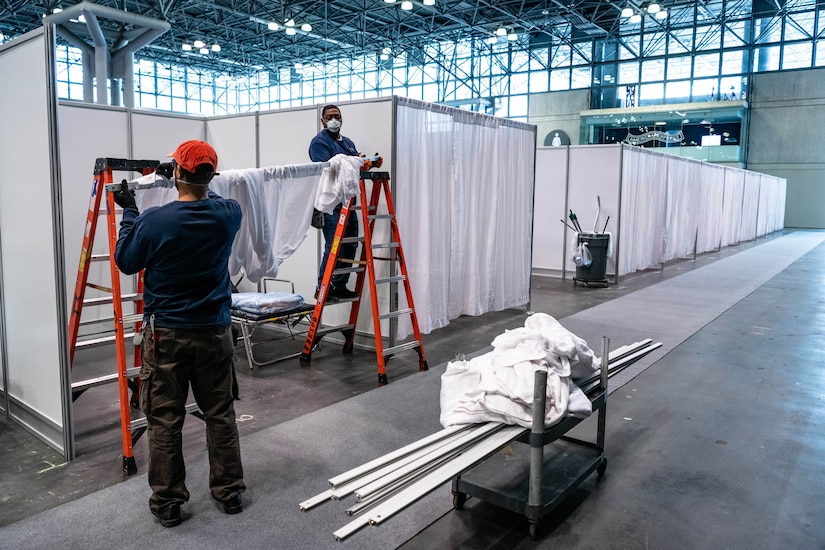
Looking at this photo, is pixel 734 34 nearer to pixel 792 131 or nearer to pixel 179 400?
pixel 792 131

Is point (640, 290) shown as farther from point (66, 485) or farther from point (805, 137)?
point (805, 137)

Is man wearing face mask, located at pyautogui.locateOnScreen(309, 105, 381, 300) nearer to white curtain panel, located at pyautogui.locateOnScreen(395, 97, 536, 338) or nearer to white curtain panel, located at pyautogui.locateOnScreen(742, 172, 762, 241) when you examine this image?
white curtain panel, located at pyautogui.locateOnScreen(395, 97, 536, 338)

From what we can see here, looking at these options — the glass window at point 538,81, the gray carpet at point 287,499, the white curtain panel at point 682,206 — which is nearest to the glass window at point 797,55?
the glass window at point 538,81

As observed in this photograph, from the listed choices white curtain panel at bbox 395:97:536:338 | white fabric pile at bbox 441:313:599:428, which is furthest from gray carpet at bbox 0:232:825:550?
white curtain panel at bbox 395:97:536:338

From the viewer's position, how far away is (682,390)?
438 centimetres

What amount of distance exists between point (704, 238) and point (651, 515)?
13.4 meters

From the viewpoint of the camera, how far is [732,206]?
16516 millimetres

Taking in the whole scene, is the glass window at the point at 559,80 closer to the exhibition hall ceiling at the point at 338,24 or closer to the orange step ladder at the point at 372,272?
the exhibition hall ceiling at the point at 338,24

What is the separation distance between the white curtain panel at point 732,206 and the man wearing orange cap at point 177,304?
1576cm

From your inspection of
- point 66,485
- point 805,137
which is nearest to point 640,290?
point 66,485

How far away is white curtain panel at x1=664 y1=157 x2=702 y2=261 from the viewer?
11922 millimetres

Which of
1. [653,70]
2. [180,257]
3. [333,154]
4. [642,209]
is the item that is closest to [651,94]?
[653,70]

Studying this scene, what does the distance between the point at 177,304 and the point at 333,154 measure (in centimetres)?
263

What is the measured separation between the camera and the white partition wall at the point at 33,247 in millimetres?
3076
